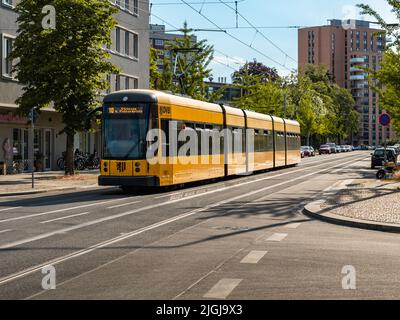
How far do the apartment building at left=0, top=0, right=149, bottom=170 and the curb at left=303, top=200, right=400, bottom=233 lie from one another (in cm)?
1813

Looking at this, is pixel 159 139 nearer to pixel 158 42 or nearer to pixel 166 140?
pixel 166 140

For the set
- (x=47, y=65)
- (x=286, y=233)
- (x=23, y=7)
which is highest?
(x=23, y=7)

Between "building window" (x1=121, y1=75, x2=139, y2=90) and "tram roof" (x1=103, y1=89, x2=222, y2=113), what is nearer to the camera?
"tram roof" (x1=103, y1=89, x2=222, y2=113)

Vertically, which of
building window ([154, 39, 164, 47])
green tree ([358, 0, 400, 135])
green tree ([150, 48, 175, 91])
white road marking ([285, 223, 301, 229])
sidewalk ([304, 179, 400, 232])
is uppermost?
building window ([154, 39, 164, 47])

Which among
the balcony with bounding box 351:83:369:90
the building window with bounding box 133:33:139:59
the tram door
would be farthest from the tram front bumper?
the balcony with bounding box 351:83:369:90

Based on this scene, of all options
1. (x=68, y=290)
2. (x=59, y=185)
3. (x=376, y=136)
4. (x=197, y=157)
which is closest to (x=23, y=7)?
(x=59, y=185)

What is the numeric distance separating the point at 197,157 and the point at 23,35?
1099cm

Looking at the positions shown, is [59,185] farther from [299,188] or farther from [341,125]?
[341,125]

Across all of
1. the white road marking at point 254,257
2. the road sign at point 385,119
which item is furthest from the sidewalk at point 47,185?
the white road marking at point 254,257

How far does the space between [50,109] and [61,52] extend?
23.8 feet

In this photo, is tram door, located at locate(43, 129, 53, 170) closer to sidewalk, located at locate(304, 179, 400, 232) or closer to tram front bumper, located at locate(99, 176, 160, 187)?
tram front bumper, located at locate(99, 176, 160, 187)

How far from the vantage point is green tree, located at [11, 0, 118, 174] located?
28344mm

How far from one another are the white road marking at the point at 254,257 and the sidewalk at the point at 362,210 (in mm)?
3854
